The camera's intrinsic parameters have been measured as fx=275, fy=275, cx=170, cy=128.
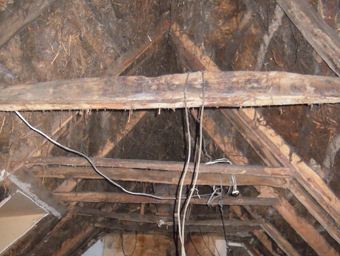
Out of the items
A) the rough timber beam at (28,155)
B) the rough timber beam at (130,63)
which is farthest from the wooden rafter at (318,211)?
the rough timber beam at (28,155)

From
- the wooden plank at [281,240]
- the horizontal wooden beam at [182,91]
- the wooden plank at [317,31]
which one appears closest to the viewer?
the horizontal wooden beam at [182,91]

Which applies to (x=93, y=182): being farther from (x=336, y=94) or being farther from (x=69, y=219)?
(x=336, y=94)

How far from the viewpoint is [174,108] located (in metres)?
1.66

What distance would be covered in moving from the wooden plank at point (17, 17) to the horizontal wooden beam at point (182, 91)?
44cm

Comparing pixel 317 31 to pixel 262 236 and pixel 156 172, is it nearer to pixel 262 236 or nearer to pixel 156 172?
pixel 156 172

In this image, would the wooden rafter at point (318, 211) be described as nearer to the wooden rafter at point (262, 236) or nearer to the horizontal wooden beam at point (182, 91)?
the horizontal wooden beam at point (182, 91)

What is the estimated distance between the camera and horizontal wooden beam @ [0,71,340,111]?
4.62ft

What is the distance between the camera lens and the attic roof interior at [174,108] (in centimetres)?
169

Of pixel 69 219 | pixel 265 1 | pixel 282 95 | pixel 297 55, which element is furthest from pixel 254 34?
pixel 69 219

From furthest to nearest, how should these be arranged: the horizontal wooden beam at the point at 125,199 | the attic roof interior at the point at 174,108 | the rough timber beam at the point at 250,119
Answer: the horizontal wooden beam at the point at 125,199 < the rough timber beam at the point at 250,119 < the attic roof interior at the point at 174,108

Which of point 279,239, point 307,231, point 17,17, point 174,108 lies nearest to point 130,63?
point 17,17

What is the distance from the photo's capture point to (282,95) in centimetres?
140

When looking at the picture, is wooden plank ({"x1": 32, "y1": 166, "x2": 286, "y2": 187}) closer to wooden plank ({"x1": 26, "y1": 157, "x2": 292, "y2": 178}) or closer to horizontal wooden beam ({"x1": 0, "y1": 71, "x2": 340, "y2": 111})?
wooden plank ({"x1": 26, "y1": 157, "x2": 292, "y2": 178})

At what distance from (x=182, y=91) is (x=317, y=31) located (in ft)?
2.88
